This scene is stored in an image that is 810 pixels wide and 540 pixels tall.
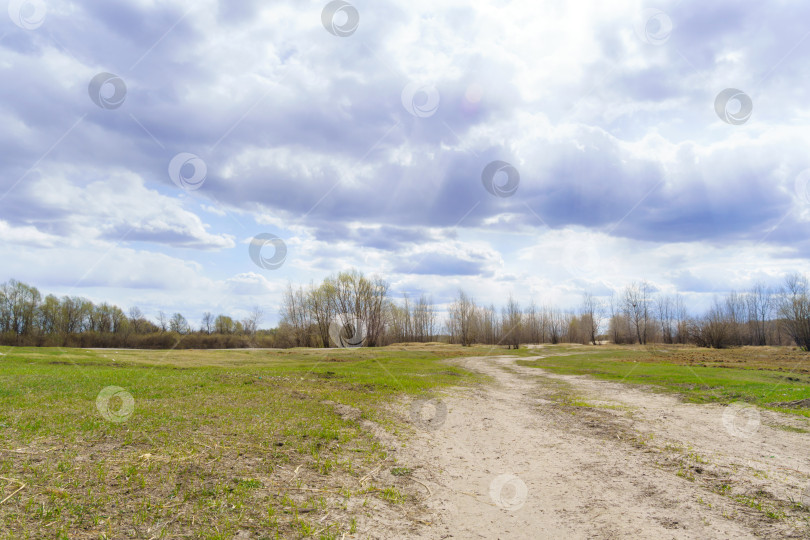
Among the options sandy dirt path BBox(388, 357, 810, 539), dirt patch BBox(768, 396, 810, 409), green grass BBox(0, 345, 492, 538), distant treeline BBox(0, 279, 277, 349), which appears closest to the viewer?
green grass BBox(0, 345, 492, 538)

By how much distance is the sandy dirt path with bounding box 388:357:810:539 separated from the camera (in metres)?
6.80

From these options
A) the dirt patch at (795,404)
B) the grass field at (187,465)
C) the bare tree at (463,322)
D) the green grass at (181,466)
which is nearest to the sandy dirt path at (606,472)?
the grass field at (187,465)

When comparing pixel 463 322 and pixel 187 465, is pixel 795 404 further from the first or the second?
pixel 463 322

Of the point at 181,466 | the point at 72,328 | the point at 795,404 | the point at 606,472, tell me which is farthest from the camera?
the point at 72,328

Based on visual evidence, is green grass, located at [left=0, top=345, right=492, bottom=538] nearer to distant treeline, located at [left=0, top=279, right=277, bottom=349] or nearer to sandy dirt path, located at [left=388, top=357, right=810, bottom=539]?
sandy dirt path, located at [left=388, top=357, right=810, bottom=539]

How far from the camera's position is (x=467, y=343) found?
106875 mm

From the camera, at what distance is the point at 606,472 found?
9.18 meters

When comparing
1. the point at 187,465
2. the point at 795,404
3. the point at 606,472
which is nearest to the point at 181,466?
the point at 187,465

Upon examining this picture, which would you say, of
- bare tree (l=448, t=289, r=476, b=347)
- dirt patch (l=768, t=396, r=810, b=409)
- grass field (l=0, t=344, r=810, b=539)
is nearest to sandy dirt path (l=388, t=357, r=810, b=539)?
grass field (l=0, t=344, r=810, b=539)

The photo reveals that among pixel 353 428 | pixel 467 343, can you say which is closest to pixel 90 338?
pixel 467 343

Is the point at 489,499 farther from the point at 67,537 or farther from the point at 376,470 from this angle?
the point at 67,537

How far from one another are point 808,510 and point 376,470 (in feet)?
24.4

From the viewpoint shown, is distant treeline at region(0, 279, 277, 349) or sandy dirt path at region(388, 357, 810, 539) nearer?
sandy dirt path at region(388, 357, 810, 539)

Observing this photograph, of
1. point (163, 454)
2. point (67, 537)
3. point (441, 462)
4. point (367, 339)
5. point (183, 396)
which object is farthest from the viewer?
point (367, 339)
